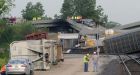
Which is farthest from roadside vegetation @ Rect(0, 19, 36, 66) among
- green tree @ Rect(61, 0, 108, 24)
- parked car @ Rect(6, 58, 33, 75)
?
green tree @ Rect(61, 0, 108, 24)

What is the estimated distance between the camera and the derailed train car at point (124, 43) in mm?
73581

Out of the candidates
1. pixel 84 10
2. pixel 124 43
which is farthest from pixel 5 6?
pixel 84 10

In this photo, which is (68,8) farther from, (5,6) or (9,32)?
(5,6)

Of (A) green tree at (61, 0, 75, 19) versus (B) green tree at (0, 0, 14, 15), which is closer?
(B) green tree at (0, 0, 14, 15)

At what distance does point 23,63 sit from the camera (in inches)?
1347

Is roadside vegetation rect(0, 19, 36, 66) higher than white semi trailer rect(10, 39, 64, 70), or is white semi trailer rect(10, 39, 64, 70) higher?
roadside vegetation rect(0, 19, 36, 66)

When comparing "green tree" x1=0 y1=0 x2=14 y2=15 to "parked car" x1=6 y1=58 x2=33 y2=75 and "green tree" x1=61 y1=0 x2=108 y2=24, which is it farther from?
"green tree" x1=61 y1=0 x2=108 y2=24

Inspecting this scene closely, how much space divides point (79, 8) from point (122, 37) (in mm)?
107443

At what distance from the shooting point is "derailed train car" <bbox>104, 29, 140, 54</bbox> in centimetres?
7358

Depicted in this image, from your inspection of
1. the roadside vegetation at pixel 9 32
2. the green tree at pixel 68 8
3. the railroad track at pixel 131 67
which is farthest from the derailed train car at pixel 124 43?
the green tree at pixel 68 8

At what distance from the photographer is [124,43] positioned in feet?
248

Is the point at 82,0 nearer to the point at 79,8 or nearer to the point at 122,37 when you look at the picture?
the point at 79,8

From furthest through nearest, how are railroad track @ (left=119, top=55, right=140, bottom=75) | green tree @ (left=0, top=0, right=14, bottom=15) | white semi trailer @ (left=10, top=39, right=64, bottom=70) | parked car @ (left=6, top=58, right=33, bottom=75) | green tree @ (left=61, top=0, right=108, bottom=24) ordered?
green tree @ (left=61, top=0, right=108, bottom=24)
green tree @ (left=0, top=0, right=14, bottom=15)
white semi trailer @ (left=10, top=39, right=64, bottom=70)
railroad track @ (left=119, top=55, right=140, bottom=75)
parked car @ (left=6, top=58, right=33, bottom=75)

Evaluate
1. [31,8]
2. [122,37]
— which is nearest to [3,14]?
[122,37]
